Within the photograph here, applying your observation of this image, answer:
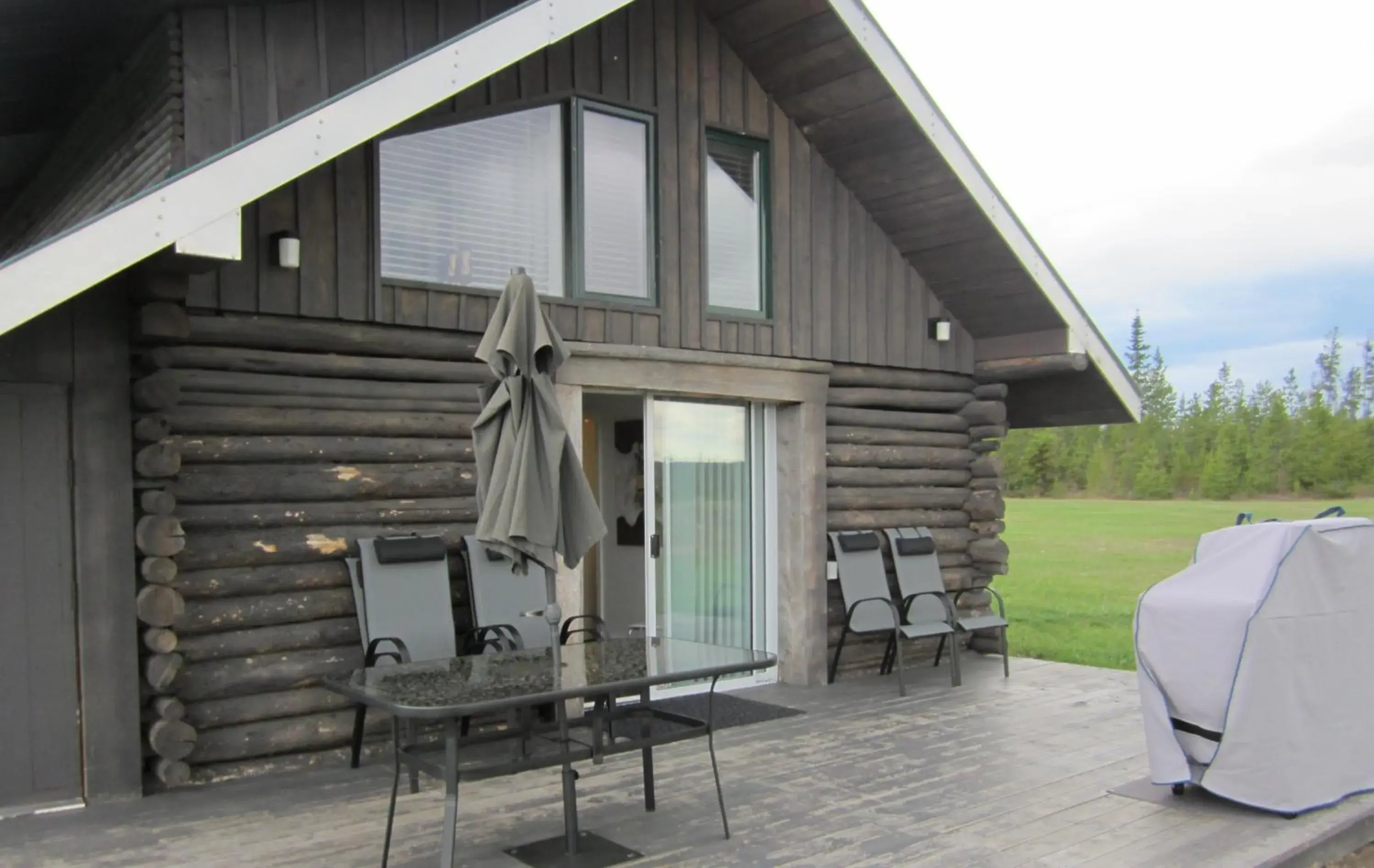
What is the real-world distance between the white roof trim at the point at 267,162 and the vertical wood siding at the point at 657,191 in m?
0.79

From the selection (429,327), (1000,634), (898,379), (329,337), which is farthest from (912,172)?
(329,337)

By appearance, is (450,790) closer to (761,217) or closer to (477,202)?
(477,202)

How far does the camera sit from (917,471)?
859 cm

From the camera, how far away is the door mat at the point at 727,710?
21.2 feet

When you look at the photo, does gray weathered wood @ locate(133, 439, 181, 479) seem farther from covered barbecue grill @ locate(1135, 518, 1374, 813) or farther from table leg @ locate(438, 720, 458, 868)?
covered barbecue grill @ locate(1135, 518, 1374, 813)

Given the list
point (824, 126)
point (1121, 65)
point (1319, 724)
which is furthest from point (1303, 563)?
point (1121, 65)

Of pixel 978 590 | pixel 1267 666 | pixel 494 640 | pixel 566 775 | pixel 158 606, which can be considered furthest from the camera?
pixel 978 590

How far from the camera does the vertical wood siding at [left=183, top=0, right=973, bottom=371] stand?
5.37 m

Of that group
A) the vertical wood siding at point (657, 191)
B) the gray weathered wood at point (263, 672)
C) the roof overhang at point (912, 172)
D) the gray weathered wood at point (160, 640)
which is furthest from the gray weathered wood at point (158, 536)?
the roof overhang at point (912, 172)

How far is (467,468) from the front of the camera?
618cm

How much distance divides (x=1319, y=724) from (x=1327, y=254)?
85.0m

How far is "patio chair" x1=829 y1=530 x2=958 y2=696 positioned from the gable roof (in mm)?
2134

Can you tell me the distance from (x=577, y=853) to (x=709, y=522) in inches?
143

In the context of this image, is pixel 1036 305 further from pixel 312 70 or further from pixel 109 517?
pixel 109 517
